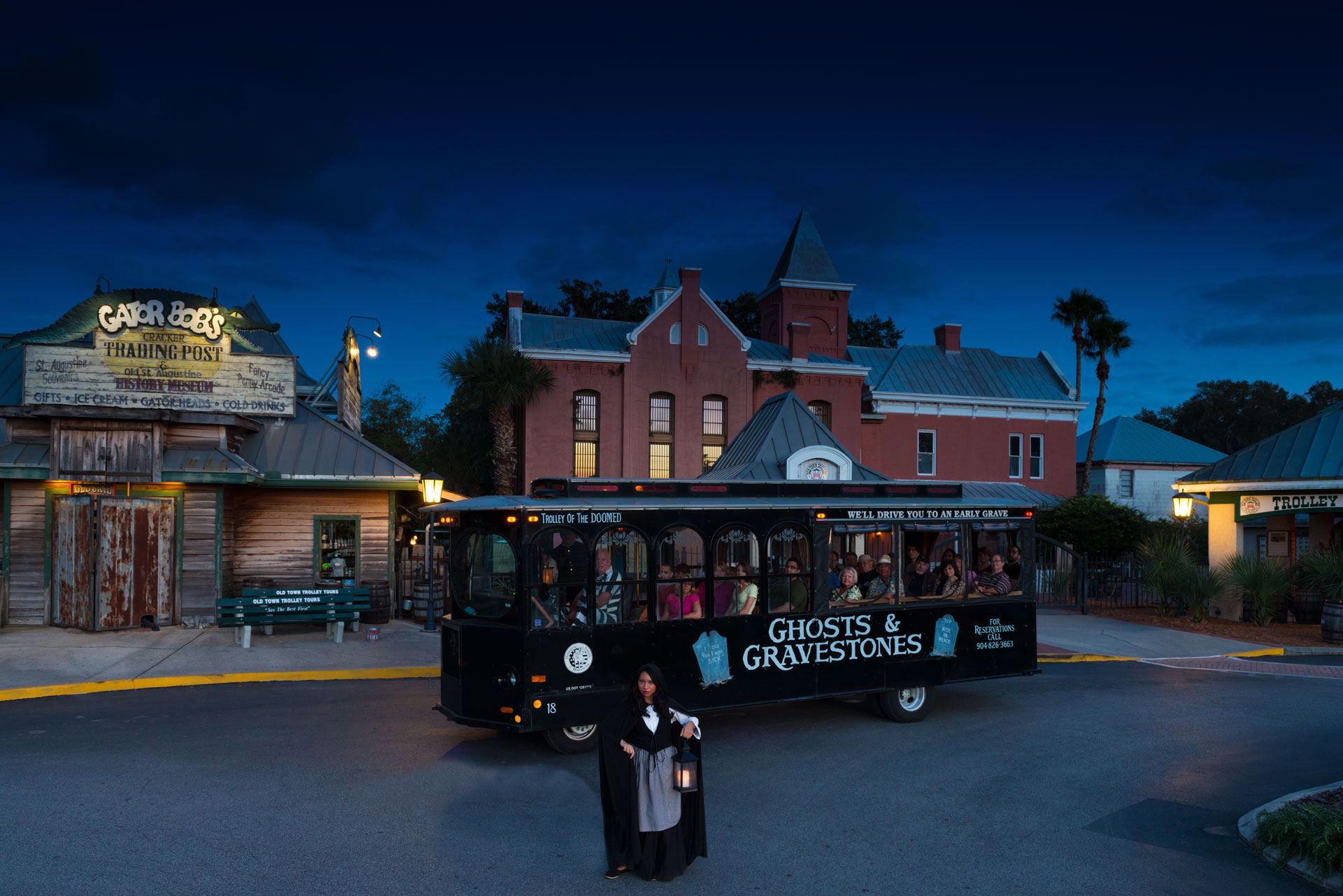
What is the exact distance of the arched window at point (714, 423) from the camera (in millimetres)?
38188

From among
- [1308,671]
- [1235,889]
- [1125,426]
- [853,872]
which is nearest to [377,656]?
[853,872]

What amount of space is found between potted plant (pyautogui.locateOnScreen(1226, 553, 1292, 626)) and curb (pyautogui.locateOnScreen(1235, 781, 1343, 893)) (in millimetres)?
14375

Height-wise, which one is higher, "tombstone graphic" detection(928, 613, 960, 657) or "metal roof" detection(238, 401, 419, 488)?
"metal roof" detection(238, 401, 419, 488)

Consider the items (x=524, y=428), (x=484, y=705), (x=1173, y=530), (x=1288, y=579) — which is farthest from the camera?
(x=524, y=428)

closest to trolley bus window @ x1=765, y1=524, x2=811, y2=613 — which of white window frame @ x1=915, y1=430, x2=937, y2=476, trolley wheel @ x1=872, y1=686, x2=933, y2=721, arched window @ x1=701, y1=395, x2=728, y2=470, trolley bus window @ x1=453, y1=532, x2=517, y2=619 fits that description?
trolley wheel @ x1=872, y1=686, x2=933, y2=721

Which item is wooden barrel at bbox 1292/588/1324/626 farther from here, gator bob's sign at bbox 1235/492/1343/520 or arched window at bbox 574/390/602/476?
arched window at bbox 574/390/602/476

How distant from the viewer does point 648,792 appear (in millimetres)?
6383

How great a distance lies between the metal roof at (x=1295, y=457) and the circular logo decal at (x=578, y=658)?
61.2ft

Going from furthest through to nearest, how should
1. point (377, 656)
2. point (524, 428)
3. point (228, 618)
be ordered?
point (524, 428) → point (228, 618) → point (377, 656)

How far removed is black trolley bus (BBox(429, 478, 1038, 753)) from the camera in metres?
9.33

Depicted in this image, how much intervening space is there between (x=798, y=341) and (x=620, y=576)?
100ft

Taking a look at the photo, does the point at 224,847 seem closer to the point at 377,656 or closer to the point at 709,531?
the point at 709,531

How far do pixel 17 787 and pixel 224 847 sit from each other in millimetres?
2765

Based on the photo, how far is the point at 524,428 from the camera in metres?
36.6
